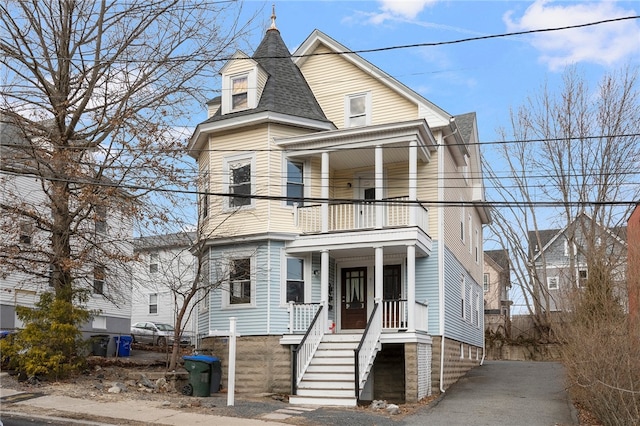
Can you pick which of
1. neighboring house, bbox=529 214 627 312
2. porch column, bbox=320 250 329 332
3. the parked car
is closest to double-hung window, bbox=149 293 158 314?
the parked car

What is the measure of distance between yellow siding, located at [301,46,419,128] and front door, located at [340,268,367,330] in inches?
182

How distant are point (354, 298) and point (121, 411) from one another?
29.6 ft

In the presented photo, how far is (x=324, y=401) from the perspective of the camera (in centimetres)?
1583

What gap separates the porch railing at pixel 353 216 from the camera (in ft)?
61.4

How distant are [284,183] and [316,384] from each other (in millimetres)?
6171

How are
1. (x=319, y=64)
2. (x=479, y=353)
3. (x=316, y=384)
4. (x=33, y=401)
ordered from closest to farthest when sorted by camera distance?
(x=33, y=401) < (x=316, y=384) < (x=319, y=64) < (x=479, y=353)

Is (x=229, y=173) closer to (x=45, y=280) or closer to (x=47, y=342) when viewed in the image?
(x=47, y=342)

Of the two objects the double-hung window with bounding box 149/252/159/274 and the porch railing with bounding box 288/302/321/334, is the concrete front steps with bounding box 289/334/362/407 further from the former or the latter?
the double-hung window with bounding box 149/252/159/274

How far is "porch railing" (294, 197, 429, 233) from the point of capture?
18.7 meters

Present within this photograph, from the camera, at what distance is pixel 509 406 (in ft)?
51.1

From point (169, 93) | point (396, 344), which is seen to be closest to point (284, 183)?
point (169, 93)

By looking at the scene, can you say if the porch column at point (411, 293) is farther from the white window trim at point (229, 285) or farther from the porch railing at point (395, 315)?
the white window trim at point (229, 285)

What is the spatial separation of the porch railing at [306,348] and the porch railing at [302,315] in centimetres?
54

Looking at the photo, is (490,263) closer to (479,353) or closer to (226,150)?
(479,353)
